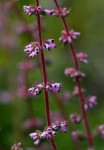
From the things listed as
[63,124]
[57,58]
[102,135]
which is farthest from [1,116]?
[63,124]

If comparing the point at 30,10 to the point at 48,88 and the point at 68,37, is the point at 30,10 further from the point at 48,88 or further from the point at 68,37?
the point at 68,37

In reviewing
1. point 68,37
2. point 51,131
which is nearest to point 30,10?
point 68,37

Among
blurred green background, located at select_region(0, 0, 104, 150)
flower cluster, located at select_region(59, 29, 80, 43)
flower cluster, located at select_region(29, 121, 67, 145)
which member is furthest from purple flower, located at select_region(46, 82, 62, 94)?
blurred green background, located at select_region(0, 0, 104, 150)

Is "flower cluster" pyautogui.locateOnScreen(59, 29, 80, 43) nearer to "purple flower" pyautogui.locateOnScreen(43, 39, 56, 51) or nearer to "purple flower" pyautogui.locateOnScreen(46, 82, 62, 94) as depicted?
"purple flower" pyautogui.locateOnScreen(43, 39, 56, 51)

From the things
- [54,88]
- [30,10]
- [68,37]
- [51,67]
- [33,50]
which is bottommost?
[54,88]

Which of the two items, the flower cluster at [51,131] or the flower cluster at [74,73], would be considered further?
the flower cluster at [74,73]

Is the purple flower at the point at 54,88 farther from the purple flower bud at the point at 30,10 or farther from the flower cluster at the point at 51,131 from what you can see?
the purple flower bud at the point at 30,10

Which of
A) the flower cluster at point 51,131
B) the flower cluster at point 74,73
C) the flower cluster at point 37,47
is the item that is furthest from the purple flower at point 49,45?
the flower cluster at point 74,73

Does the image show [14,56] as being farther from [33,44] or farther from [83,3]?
[33,44]
